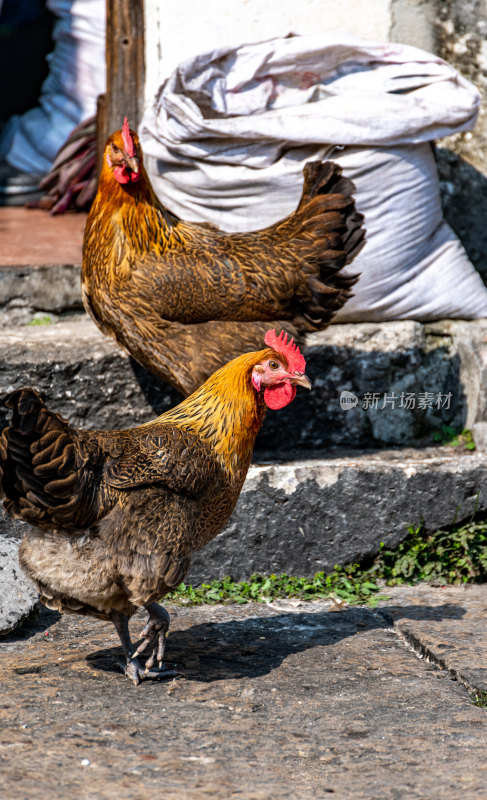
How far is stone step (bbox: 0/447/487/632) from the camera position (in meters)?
4.15

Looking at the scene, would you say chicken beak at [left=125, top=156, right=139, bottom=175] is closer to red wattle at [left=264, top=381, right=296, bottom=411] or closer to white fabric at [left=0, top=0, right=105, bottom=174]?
red wattle at [left=264, top=381, right=296, bottom=411]

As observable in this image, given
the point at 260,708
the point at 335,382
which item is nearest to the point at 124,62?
the point at 335,382

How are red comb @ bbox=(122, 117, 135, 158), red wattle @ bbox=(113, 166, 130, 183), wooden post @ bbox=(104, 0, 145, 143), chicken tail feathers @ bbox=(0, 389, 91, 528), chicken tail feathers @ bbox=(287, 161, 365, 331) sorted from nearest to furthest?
chicken tail feathers @ bbox=(0, 389, 91, 528)
red comb @ bbox=(122, 117, 135, 158)
red wattle @ bbox=(113, 166, 130, 183)
chicken tail feathers @ bbox=(287, 161, 365, 331)
wooden post @ bbox=(104, 0, 145, 143)

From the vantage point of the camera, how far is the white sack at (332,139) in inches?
181

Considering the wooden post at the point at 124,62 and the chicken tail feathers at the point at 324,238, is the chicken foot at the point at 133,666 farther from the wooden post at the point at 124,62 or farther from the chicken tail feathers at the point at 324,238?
the wooden post at the point at 124,62

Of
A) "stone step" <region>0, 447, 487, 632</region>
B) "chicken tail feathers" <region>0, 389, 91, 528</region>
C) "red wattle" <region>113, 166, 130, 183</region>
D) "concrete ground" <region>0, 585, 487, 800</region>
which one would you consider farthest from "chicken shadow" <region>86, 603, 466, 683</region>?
"red wattle" <region>113, 166, 130, 183</region>

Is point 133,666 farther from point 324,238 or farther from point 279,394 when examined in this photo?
point 324,238

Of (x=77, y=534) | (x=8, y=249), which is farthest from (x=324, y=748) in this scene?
(x=8, y=249)

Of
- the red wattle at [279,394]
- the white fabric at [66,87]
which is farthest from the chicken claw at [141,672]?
the white fabric at [66,87]

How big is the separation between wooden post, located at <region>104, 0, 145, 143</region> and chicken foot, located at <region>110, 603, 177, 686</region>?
312cm

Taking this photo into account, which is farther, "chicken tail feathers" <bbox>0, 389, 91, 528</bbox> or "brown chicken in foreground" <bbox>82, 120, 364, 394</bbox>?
"brown chicken in foreground" <bbox>82, 120, 364, 394</bbox>

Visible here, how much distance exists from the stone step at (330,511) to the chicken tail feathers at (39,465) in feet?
3.96

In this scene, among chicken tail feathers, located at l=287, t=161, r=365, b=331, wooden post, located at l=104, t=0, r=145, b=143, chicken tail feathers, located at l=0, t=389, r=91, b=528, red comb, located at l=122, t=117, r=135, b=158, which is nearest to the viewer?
chicken tail feathers, located at l=0, t=389, r=91, b=528

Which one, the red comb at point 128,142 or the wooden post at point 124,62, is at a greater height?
the wooden post at point 124,62
